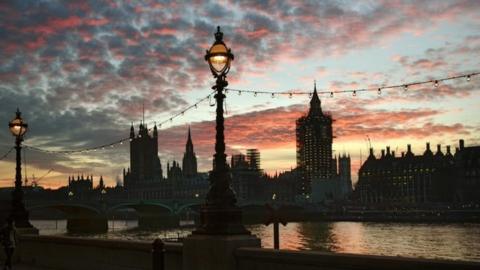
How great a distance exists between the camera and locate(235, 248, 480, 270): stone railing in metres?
8.98

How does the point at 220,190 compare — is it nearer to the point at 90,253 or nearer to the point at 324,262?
the point at 324,262

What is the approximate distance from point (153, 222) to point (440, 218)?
6724cm

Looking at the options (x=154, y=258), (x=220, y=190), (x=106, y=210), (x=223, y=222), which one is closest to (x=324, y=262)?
(x=223, y=222)

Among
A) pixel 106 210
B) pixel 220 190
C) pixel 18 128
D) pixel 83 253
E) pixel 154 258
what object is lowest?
pixel 106 210

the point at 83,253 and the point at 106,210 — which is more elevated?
the point at 83,253

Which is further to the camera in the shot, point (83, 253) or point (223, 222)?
point (83, 253)

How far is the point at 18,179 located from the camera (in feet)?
80.3

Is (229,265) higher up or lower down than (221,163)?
lower down

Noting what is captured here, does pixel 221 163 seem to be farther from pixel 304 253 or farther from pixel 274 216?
pixel 274 216

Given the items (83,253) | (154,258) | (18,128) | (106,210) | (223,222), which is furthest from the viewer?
(106,210)

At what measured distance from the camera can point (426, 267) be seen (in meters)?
8.99

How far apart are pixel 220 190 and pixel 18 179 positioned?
13.8m

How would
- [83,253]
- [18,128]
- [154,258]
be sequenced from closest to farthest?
[154,258] → [83,253] → [18,128]

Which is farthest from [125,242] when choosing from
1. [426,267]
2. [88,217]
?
[88,217]
